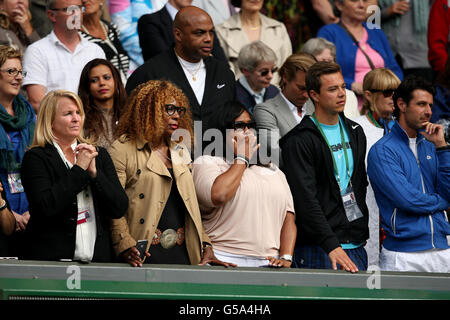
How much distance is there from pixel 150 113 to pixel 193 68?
1.54 m

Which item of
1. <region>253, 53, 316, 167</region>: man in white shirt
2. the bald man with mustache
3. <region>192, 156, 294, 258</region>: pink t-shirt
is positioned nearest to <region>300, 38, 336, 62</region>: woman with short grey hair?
<region>253, 53, 316, 167</region>: man in white shirt

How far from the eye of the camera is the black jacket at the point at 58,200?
4.94 metres

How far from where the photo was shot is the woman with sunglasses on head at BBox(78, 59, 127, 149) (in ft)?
21.2

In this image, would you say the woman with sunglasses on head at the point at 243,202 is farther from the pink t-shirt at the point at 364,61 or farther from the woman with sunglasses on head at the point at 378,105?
the pink t-shirt at the point at 364,61

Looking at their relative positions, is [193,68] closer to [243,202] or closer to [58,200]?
[243,202]

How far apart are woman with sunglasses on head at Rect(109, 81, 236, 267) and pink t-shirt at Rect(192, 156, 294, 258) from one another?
12 cm

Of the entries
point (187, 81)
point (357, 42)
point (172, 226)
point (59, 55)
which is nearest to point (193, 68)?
point (187, 81)

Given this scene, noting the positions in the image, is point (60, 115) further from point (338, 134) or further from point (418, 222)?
point (418, 222)

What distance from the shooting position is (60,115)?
5.29 meters

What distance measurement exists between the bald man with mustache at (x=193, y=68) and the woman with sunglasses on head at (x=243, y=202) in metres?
1.14

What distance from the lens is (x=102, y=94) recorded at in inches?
258

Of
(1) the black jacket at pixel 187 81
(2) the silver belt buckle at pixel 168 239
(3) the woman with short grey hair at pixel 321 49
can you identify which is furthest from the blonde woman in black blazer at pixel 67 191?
(3) the woman with short grey hair at pixel 321 49

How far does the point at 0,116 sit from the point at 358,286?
2.65 meters

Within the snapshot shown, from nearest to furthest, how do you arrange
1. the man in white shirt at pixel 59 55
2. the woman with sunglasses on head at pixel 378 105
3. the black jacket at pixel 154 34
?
the man in white shirt at pixel 59 55, the woman with sunglasses on head at pixel 378 105, the black jacket at pixel 154 34
